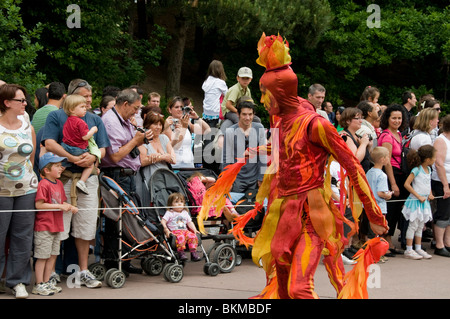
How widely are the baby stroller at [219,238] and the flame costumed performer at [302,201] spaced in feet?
7.82

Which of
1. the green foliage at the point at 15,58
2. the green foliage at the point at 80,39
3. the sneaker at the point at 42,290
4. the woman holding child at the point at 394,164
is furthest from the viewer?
the green foliage at the point at 80,39

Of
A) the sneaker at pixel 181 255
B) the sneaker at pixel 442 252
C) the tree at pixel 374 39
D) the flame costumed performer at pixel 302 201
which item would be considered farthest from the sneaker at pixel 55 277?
the tree at pixel 374 39

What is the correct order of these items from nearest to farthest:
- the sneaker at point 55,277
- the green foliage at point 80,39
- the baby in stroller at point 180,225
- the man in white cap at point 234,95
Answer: the sneaker at point 55,277, the baby in stroller at point 180,225, the man in white cap at point 234,95, the green foliage at point 80,39

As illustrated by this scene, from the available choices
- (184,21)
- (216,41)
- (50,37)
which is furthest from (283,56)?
(216,41)

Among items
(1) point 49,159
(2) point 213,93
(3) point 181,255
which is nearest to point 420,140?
(2) point 213,93

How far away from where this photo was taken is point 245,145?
8875mm

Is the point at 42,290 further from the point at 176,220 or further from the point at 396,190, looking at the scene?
the point at 396,190

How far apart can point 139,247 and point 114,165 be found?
99cm

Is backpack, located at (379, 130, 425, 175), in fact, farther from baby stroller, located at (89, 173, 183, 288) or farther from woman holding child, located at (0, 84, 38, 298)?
woman holding child, located at (0, 84, 38, 298)

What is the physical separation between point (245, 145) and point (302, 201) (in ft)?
12.3

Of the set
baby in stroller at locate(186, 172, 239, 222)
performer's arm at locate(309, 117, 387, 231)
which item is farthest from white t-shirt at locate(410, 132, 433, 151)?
performer's arm at locate(309, 117, 387, 231)

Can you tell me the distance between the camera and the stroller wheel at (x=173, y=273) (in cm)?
719

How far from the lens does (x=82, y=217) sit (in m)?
6.94

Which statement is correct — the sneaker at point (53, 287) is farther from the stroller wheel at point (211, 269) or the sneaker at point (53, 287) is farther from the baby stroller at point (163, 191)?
the stroller wheel at point (211, 269)
